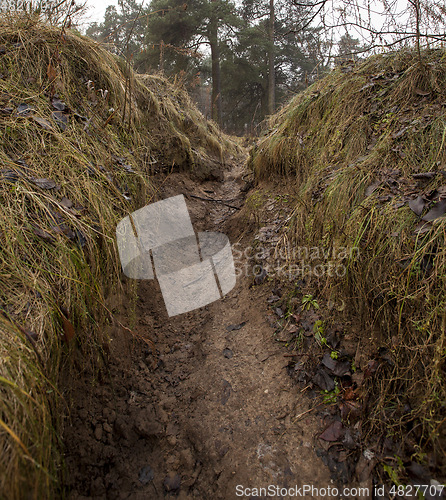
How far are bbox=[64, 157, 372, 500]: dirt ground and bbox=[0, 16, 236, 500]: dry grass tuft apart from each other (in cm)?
34

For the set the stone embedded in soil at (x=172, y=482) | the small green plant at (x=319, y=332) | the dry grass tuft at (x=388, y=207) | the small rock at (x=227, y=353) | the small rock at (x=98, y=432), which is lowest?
the stone embedded in soil at (x=172, y=482)

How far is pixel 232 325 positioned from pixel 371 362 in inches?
47.8

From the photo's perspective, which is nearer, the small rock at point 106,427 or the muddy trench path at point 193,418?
the muddy trench path at point 193,418

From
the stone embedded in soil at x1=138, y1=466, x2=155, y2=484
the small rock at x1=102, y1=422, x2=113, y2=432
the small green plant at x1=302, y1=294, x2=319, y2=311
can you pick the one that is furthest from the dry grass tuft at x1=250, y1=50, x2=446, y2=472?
the small rock at x1=102, y1=422, x2=113, y2=432

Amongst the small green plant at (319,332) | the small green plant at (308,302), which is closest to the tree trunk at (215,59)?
the small green plant at (308,302)

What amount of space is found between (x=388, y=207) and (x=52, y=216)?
214cm

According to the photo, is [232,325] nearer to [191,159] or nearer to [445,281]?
[445,281]

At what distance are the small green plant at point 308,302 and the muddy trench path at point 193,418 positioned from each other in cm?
35

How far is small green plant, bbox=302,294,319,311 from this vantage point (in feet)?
6.84

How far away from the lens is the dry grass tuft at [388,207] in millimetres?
1368

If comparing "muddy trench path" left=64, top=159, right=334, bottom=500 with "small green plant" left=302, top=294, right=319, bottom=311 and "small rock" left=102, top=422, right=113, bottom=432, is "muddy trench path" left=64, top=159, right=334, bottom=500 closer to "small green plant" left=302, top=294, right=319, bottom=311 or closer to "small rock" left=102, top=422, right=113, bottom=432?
"small rock" left=102, top=422, right=113, bottom=432

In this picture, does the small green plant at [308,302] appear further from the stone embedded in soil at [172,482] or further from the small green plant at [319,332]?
the stone embedded in soil at [172,482]

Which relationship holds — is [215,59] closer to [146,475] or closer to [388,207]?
[388,207]

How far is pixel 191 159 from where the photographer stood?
15.1 ft
